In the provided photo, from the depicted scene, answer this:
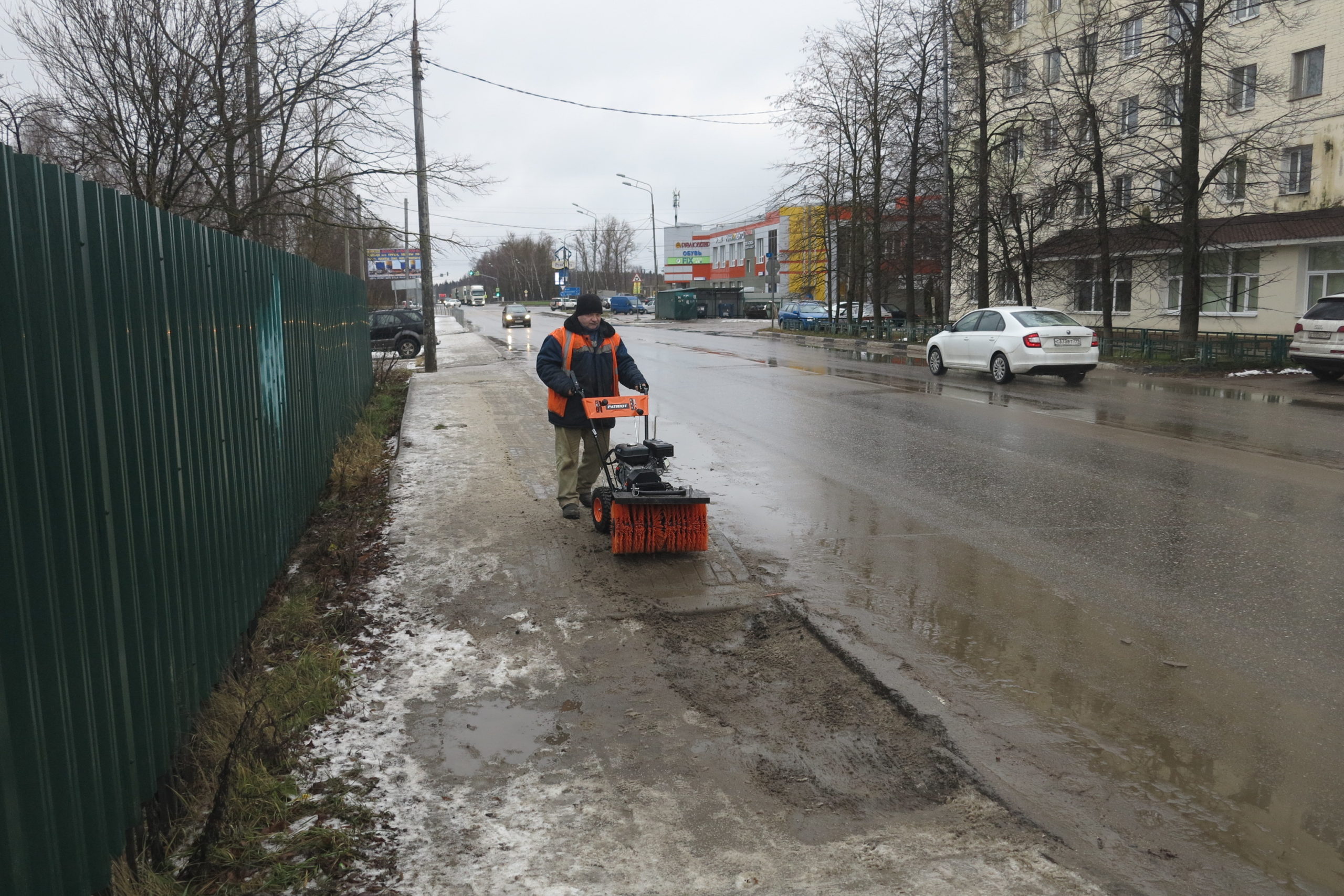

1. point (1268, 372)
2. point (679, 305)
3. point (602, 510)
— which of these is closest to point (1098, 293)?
point (1268, 372)

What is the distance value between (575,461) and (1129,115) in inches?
1243

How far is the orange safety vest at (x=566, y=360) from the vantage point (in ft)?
26.7

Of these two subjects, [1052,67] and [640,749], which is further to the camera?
[1052,67]

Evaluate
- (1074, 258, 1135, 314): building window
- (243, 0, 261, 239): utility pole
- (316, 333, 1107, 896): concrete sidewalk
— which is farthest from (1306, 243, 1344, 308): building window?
(316, 333, 1107, 896): concrete sidewalk

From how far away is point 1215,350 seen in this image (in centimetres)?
2361

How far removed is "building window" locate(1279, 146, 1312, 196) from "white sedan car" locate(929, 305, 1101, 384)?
64.0ft

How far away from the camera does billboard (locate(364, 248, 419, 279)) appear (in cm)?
5281

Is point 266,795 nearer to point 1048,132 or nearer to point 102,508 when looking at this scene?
point 102,508

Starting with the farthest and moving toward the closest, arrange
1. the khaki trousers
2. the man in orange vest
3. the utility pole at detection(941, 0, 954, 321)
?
the utility pole at detection(941, 0, 954, 321)
the khaki trousers
the man in orange vest

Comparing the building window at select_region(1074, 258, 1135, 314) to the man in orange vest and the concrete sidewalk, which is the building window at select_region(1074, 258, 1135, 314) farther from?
the concrete sidewalk

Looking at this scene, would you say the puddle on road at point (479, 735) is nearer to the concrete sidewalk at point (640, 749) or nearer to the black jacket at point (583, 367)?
the concrete sidewalk at point (640, 749)

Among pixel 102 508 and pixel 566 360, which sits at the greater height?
pixel 566 360

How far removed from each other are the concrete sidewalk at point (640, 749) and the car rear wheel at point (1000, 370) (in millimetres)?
14449

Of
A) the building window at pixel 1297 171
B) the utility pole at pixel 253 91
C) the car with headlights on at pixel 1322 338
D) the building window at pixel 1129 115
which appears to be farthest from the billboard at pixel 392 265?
the car with headlights on at pixel 1322 338
